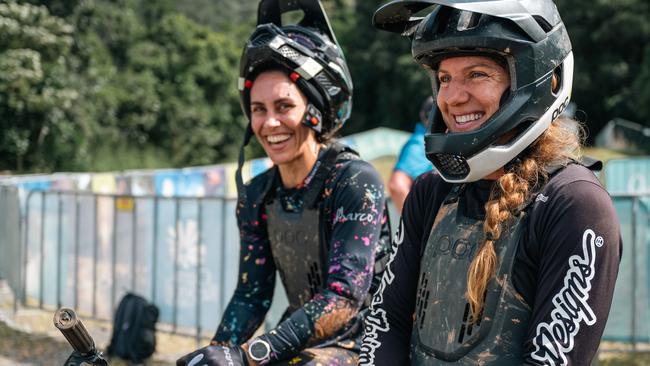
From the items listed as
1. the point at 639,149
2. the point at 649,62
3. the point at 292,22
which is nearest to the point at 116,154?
the point at 639,149

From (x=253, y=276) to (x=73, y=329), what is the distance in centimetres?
130

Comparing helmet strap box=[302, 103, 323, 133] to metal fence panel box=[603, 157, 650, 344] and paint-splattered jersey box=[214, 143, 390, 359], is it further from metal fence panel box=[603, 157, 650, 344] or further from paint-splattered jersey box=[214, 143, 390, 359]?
metal fence panel box=[603, 157, 650, 344]

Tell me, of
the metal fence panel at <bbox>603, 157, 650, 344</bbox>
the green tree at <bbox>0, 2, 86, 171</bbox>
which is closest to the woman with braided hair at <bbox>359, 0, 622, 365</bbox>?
the metal fence panel at <bbox>603, 157, 650, 344</bbox>

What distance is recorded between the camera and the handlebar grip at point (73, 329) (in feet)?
7.02

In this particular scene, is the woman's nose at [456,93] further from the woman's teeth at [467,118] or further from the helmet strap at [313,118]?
the helmet strap at [313,118]

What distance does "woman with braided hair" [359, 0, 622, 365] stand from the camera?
208cm

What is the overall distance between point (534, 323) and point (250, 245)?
5.08ft

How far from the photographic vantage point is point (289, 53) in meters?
3.29

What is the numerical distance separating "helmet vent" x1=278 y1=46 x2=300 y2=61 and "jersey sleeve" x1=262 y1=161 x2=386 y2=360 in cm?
46

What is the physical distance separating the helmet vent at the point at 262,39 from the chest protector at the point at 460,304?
1.18 meters

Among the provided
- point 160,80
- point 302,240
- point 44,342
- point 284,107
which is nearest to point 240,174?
point 284,107

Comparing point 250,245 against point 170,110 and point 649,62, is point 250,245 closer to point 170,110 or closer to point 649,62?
point 649,62

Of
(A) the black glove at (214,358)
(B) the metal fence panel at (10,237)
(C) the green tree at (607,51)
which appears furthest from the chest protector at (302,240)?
(C) the green tree at (607,51)

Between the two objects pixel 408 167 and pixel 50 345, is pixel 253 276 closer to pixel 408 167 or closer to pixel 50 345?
pixel 408 167
